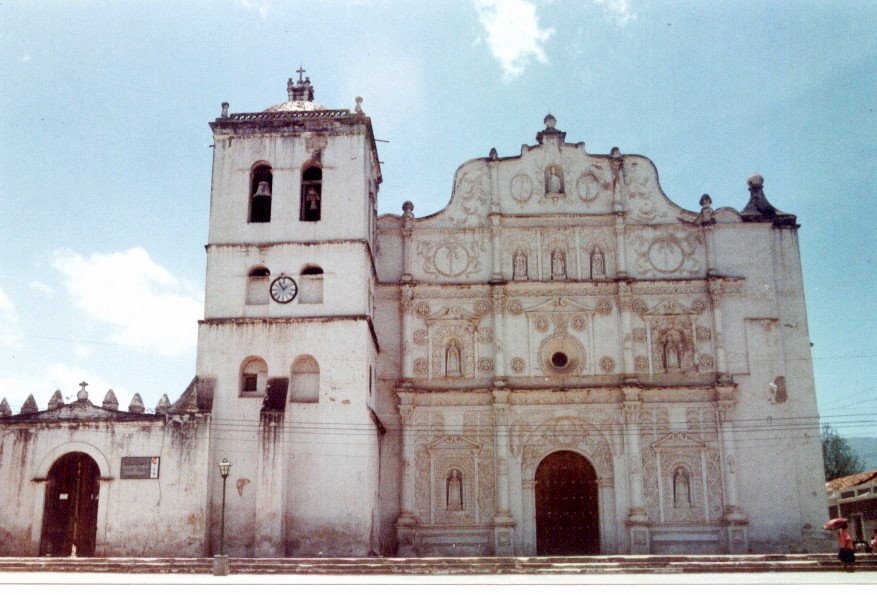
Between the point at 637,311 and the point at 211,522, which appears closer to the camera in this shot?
the point at 211,522

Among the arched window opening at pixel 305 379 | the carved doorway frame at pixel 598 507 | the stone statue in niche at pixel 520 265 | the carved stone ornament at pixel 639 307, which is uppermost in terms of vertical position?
the stone statue in niche at pixel 520 265

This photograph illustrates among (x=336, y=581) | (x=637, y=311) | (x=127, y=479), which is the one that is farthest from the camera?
(x=637, y=311)

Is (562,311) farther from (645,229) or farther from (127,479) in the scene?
(127,479)

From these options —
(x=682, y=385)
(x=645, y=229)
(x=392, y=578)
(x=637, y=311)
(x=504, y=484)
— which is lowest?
(x=392, y=578)

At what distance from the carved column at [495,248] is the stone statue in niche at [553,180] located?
2.12 meters

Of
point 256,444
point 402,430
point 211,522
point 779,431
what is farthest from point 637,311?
point 211,522

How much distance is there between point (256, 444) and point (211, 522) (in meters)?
2.39

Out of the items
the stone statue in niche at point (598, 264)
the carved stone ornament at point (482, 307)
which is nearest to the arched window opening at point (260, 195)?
the carved stone ornament at point (482, 307)

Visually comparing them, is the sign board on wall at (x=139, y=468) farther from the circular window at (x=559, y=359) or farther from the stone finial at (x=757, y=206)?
the stone finial at (x=757, y=206)

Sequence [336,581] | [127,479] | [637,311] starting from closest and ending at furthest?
[336,581], [127,479], [637,311]

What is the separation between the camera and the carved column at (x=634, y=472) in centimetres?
2709

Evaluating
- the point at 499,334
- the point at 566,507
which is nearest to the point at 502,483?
the point at 566,507

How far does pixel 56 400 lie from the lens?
25.8m

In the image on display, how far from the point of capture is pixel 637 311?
1156 inches
